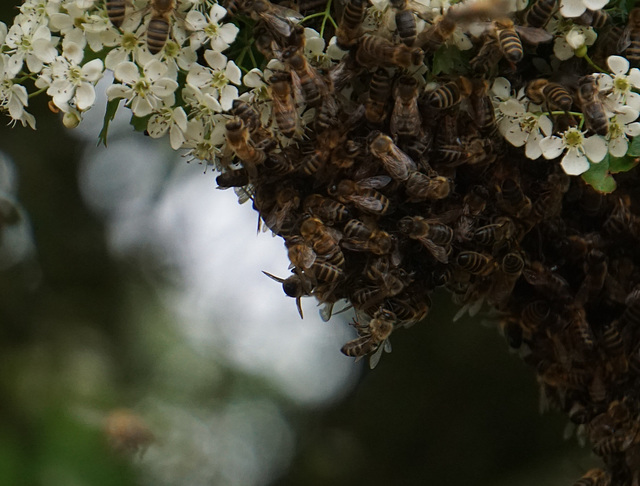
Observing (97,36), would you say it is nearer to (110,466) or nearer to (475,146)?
(475,146)

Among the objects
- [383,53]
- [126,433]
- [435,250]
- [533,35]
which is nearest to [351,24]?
[383,53]

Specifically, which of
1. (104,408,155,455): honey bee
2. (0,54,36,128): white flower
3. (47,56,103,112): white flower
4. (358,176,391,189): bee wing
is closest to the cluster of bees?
(358,176,391,189): bee wing

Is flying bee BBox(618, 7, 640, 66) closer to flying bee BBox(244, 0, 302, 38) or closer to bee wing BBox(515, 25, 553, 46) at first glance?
bee wing BBox(515, 25, 553, 46)

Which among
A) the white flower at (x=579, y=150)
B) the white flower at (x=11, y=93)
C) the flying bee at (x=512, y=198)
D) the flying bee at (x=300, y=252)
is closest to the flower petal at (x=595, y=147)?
the white flower at (x=579, y=150)

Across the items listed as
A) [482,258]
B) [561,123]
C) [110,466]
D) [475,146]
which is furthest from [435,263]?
[110,466]

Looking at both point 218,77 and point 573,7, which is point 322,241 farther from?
point 573,7
